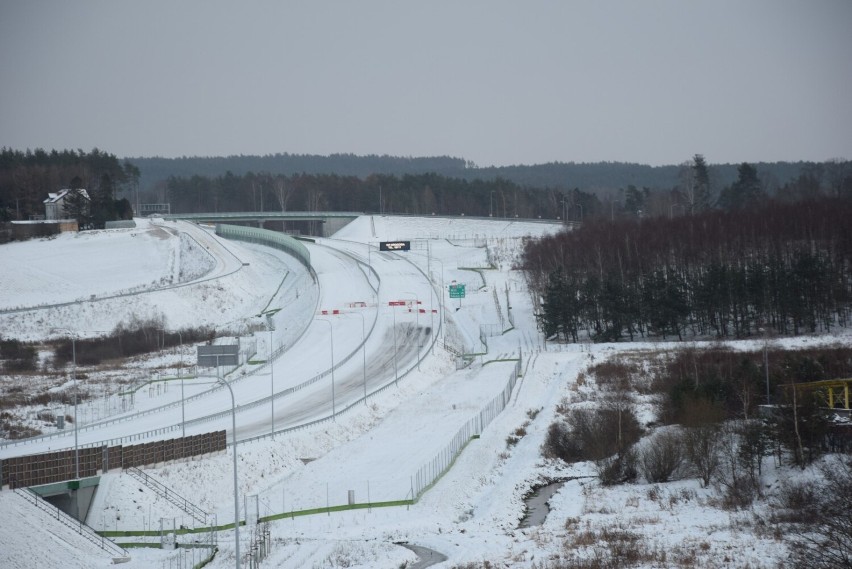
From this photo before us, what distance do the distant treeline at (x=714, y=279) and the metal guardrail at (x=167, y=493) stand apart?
169 ft

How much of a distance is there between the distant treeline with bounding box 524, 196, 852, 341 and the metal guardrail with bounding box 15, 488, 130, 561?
5687 cm

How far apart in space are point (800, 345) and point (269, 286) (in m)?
69.2

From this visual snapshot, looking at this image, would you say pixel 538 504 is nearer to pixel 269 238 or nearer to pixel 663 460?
pixel 663 460

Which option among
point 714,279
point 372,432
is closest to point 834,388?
point 372,432

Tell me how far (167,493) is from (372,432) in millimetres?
18307

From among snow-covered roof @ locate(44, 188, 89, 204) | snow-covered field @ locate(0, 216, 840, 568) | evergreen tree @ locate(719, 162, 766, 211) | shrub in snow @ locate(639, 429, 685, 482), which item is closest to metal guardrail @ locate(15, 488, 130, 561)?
snow-covered field @ locate(0, 216, 840, 568)

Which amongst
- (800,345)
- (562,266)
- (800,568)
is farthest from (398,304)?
(800,568)

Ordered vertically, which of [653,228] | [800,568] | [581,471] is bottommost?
[581,471]

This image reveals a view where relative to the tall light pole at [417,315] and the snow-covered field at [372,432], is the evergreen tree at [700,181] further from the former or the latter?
the tall light pole at [417,315]

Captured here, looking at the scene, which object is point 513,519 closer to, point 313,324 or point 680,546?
point 680,546

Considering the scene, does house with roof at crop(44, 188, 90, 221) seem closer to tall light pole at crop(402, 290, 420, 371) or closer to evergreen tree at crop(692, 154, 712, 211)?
tall light pole at crop(402, 290, 420, 371)

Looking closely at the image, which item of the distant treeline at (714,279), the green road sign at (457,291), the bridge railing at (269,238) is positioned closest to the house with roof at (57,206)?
the bridge railing at (269,238)

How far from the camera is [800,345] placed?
74.9 m

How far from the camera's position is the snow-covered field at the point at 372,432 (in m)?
35.8
